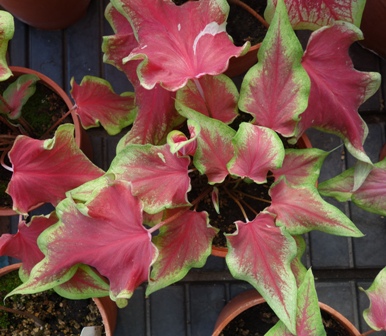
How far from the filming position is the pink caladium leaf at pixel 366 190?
0.85 m

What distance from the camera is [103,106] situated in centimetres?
96

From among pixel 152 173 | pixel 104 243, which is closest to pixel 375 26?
pixel 152 173

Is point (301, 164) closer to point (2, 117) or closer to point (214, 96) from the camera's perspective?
point (214, 96)

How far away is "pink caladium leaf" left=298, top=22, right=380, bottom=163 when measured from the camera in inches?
30.5

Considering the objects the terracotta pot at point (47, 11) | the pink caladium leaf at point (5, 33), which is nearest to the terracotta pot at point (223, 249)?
the pink caladium leaf at point (5, 33)

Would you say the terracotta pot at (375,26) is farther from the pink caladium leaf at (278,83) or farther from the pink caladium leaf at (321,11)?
the pink caladium leaf at (278,83)

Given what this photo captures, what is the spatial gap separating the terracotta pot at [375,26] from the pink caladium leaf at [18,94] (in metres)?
0.66

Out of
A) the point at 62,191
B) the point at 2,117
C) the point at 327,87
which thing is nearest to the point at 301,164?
the point at 327,87

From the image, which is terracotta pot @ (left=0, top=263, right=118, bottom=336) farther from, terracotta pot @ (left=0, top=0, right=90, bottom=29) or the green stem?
the green stem

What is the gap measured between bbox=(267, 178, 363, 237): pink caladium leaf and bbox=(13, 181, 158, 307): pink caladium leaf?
0.20 m

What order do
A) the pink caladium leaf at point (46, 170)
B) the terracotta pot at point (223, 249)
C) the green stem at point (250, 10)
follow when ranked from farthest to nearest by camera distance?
the green stem at point (250, 10) → the terracotta pot at point (223, 249) → the pink caladium leaf at point (46, 170)

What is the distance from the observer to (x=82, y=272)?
0.80 m

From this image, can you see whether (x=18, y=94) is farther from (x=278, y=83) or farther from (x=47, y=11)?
(x=278, y=83)

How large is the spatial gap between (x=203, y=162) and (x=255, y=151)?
3.3 inches
